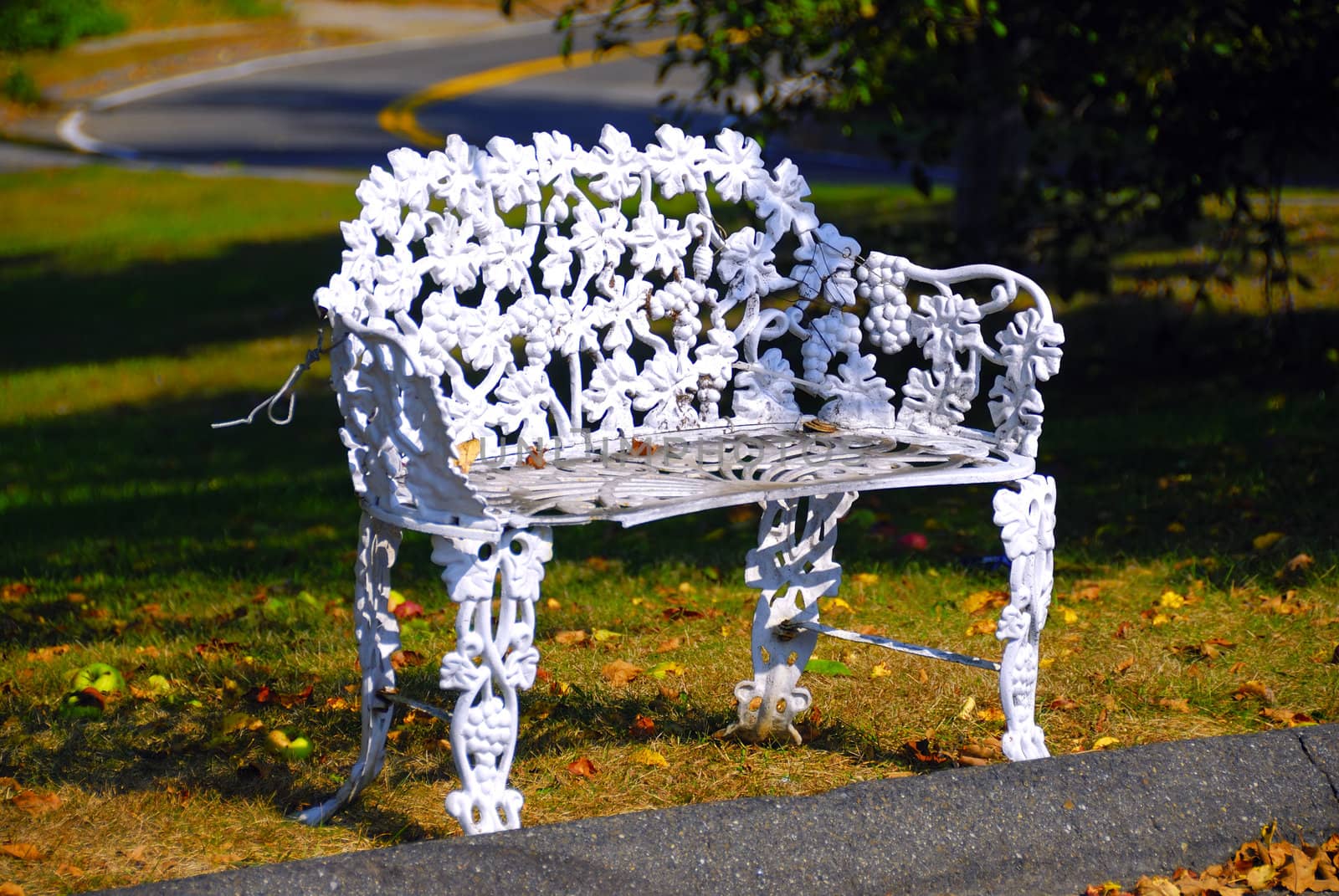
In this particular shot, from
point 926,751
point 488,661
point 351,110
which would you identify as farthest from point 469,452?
point 351,110

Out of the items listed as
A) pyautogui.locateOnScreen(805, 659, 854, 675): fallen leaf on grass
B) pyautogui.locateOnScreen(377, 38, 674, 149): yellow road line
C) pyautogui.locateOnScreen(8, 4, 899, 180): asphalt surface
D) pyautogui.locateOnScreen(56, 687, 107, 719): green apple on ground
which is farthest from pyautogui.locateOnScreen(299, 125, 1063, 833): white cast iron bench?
pyautogui.locateOnScreen(377, 38, 674, 149): yellow road line

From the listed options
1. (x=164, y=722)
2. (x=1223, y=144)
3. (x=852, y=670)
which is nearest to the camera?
(x=164, y=722)

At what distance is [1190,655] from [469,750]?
2.27 m

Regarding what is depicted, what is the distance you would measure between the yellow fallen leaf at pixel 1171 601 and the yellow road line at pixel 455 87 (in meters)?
12.9

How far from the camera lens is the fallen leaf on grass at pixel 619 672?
413cm

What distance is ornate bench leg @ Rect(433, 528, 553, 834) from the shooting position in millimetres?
2822

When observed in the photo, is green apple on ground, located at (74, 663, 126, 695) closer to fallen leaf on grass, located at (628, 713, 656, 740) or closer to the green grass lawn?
the green grass lawn

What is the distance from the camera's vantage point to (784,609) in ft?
12.3

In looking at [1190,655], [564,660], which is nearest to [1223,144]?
[1190,655]

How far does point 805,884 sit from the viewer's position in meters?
2.77

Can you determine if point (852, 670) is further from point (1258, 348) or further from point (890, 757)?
point (1258, 348)

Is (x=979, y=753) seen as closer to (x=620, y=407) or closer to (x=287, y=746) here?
(x=620, y=407)

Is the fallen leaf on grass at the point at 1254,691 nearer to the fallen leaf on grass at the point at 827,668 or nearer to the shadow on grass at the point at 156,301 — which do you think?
the fallen leaf on grass at the point at 827,668

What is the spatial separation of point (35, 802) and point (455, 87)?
66.3 ft
